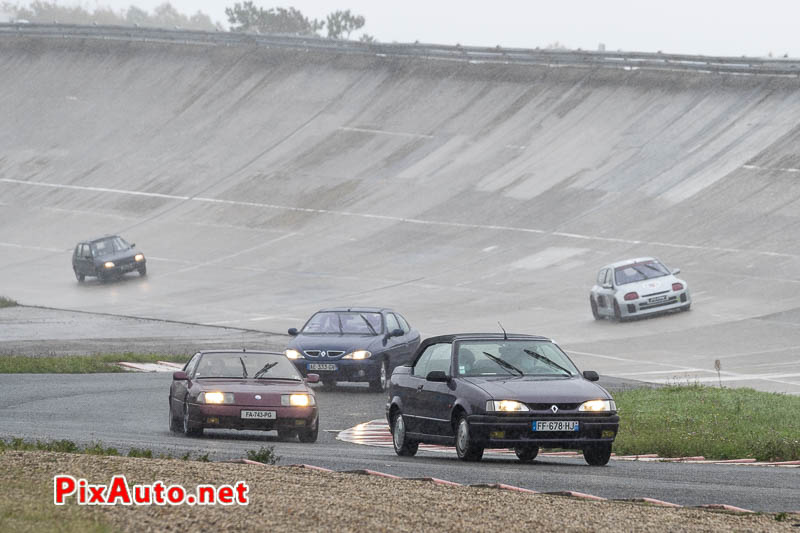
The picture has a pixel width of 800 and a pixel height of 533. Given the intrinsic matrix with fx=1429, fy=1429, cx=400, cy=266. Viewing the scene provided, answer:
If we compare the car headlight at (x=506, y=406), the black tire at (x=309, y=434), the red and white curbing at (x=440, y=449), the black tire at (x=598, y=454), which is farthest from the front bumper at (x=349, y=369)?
the car headlight at (x=506, y=406)

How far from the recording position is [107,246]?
2056 inches

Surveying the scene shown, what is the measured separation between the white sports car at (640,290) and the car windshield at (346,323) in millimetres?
11895

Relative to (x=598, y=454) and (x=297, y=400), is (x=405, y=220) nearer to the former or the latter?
(x=297, y=400)

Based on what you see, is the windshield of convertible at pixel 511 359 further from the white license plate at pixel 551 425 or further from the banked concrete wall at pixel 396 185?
the banked concrete wall at pixel 396 185

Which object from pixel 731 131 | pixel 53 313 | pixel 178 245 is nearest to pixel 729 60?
pixel 731 131

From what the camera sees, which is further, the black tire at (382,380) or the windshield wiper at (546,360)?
the black tire at (382,380)

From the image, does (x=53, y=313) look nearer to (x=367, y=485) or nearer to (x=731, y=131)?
(x=731, y=131)

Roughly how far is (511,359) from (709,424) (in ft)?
15.5

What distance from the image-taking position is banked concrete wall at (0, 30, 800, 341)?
1777 inches

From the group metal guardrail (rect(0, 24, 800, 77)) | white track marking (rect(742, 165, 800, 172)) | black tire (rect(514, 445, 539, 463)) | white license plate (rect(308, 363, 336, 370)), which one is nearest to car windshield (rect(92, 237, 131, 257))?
white track marking (rect(742, 165, 800, 172))

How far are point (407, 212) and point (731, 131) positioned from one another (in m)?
13.3

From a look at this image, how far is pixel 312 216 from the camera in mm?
60719

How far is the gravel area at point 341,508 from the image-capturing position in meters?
8.88

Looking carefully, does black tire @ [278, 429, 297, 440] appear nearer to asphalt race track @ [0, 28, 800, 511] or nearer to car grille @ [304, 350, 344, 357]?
asphalt race track @ [0, 28, 800, 511]
